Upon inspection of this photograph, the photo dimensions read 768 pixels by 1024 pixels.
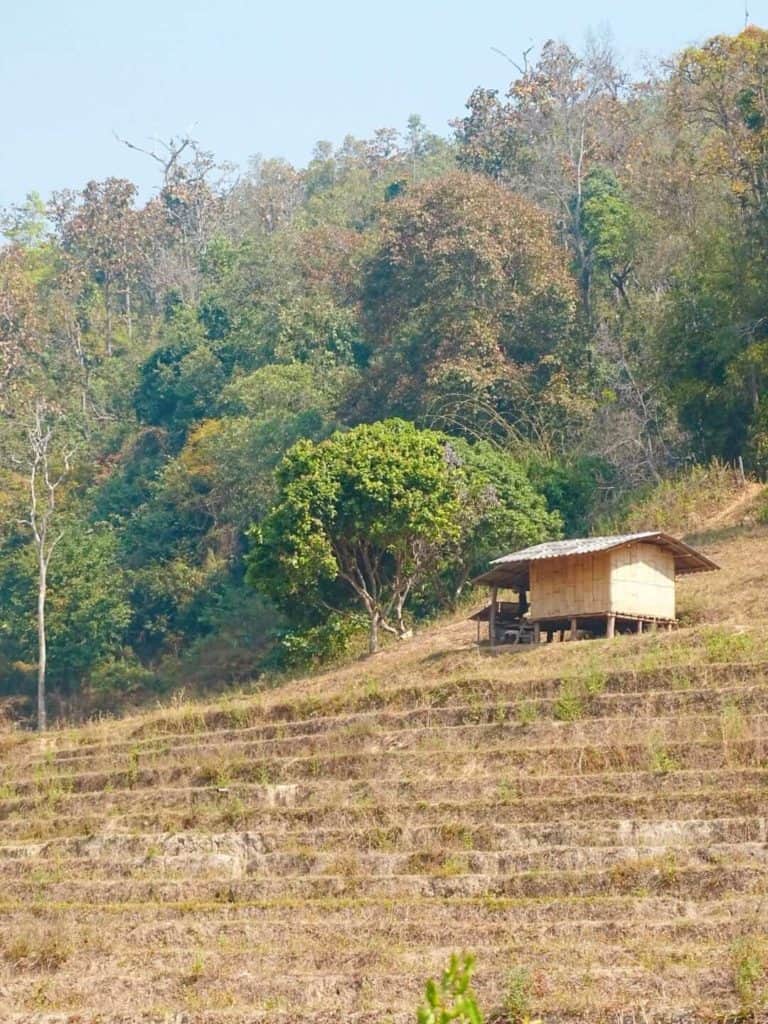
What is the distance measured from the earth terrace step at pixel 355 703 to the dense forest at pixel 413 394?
584 cm

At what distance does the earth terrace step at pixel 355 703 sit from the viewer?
83.9 ft

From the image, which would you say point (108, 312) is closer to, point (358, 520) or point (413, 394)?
point (413, 394)

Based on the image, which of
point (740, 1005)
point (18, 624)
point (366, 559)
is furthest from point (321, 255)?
point (740, 1005)

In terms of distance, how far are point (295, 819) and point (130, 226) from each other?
48.7 m

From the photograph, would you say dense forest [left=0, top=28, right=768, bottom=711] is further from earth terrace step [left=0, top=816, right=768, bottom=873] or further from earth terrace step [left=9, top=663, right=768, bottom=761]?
earth terrace step [left=0, top=816, right=768, bottom=873]

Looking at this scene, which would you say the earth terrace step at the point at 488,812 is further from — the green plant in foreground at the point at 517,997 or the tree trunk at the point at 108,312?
the tree trunk at the point at 108,312

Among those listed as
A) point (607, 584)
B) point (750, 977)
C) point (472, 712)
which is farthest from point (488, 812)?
point (607, 584)

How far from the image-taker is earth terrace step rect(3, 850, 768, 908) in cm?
1898

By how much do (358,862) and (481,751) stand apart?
3.67 metres

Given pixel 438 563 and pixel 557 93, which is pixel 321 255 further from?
pixel 438 563

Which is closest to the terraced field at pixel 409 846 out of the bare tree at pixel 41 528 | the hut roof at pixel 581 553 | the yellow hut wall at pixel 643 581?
the yellow hut wall at pixel 643 581

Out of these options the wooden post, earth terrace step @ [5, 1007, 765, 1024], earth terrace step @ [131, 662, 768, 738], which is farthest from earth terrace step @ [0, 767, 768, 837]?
the wooden post

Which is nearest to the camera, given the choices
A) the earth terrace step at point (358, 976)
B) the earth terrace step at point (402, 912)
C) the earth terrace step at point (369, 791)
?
the earth terrace step at point (358, 976)

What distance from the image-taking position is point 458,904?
19453mm
